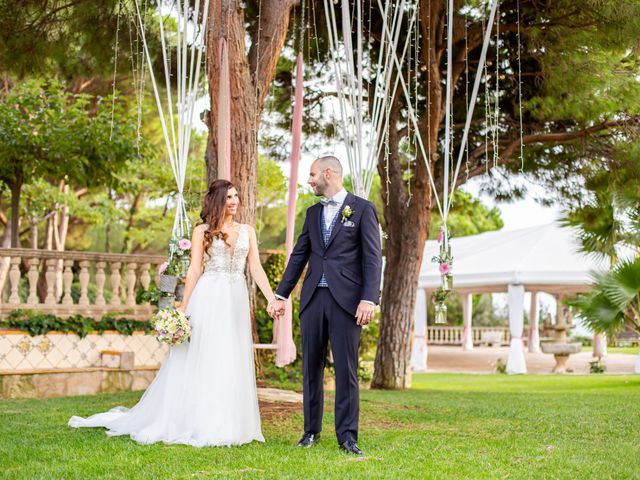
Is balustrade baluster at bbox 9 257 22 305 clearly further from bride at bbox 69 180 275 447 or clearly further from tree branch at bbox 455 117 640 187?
tree branch at bbox 455 117 640 187

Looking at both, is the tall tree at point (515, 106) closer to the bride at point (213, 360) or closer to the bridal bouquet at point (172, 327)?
the bride at point (213, 360)

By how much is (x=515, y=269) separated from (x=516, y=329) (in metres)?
1.35

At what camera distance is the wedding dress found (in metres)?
5.09

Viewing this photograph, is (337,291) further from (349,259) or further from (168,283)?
(168,283)

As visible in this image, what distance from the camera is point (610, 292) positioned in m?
12.5

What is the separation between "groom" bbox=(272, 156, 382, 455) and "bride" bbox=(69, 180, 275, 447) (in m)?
0.41

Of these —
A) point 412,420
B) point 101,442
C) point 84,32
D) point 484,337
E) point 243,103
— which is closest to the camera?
point 101,442

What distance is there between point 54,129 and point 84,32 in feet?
5.78

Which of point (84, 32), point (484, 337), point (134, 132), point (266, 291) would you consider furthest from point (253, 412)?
point (484, 337)

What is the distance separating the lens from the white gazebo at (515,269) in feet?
61.8

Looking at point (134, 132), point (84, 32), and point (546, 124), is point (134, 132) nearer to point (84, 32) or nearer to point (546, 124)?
point (84, 32)

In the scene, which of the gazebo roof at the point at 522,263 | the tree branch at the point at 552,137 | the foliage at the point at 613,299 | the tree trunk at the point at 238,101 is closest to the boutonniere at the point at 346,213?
the tree trunk at the point at 238,101

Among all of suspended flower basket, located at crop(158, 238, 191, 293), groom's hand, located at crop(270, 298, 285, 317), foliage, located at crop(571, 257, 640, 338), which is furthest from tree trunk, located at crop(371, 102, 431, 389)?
groom's hand, located at crop(270, 298, 285, 317)

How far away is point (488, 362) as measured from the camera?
21.9m
